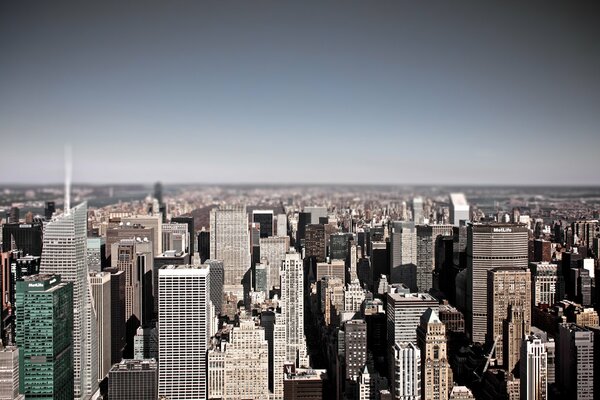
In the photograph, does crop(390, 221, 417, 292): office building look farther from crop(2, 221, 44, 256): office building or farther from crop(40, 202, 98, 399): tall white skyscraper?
crop(2, 221, 44, 256): office building

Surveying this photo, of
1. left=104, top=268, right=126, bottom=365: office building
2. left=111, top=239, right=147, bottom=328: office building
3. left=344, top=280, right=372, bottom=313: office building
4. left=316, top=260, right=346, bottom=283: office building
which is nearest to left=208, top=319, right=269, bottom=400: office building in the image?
left=104, top=268, right=126, bottom=365: office building

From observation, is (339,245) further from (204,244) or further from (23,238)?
(23,238)

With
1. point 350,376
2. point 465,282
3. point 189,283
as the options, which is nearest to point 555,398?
point 350,376

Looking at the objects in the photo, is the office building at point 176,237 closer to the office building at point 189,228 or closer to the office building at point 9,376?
the office building at point 189,228

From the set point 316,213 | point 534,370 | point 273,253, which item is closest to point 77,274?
point 316,213

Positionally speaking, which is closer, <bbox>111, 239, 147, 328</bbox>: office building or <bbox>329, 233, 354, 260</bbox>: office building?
<bbox>111, 239, 147, 328</bbox>: office building

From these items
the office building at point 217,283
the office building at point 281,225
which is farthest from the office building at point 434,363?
the office building at point 281,225
